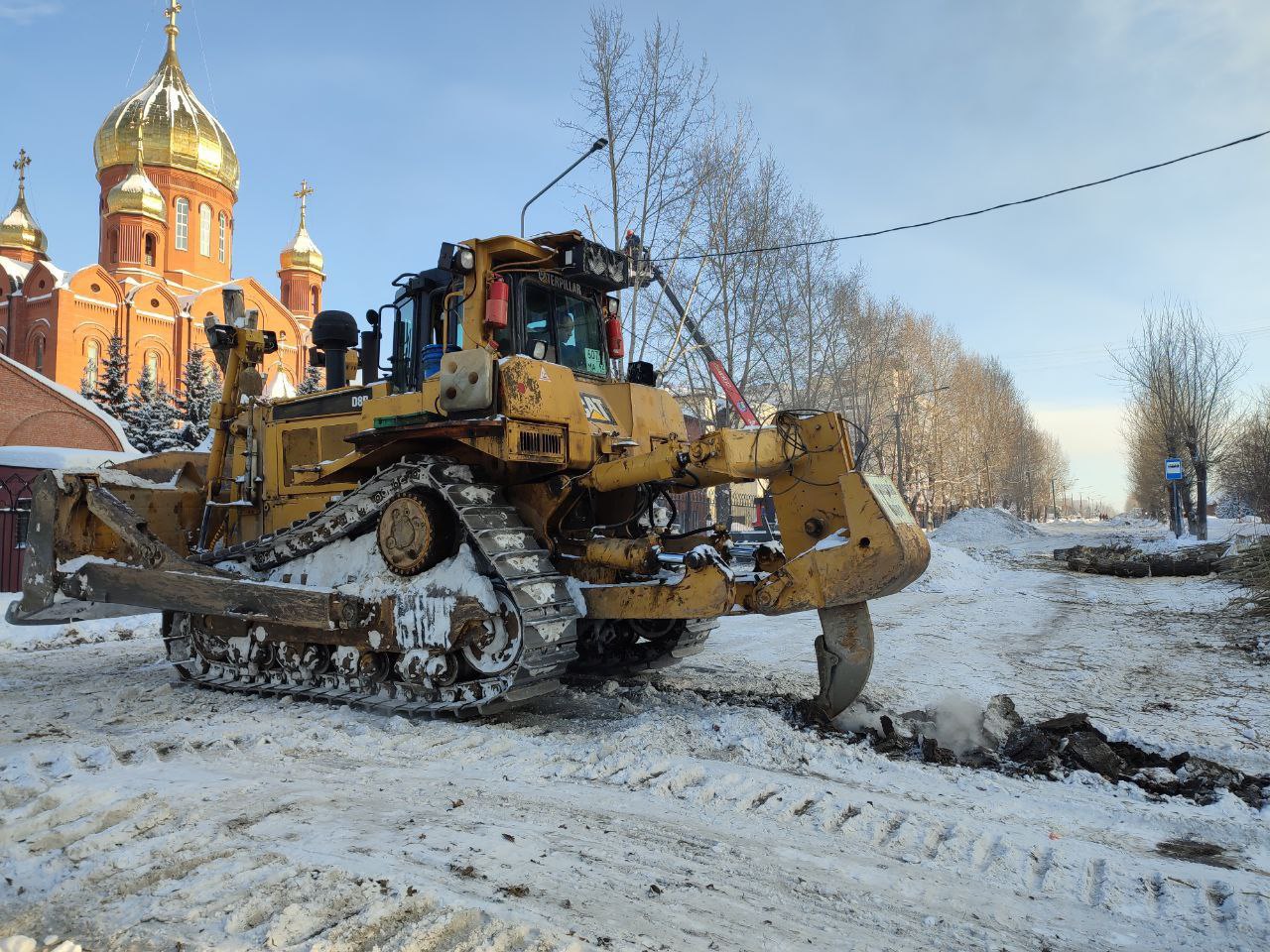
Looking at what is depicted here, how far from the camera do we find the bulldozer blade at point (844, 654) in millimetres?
4750

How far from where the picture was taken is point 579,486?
5.47 m

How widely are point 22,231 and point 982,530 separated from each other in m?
53.6

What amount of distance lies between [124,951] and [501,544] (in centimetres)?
289

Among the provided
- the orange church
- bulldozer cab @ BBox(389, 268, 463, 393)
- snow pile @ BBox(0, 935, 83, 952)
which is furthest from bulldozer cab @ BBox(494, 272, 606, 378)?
the orange church

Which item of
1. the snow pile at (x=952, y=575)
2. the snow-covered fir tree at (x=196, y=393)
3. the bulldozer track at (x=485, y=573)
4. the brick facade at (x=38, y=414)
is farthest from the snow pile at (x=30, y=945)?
the snow-covered fir tree at (x=196, y=393)

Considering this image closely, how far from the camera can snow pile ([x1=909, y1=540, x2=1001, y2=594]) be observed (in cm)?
1484

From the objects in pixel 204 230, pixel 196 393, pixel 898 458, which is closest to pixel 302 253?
pixel 204 230

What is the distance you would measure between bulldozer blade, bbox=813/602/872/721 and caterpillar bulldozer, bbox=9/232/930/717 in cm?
1

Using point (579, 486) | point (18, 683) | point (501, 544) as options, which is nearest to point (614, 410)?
point (579, 486)

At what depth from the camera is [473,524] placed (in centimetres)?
496

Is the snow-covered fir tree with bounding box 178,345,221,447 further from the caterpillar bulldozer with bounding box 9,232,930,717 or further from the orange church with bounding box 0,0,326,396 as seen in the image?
the caterpillar bulldozer with bounding box 9,232,930,717

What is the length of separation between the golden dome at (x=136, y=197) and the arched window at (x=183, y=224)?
5.75 ft

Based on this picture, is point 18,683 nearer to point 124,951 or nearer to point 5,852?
point 5,852

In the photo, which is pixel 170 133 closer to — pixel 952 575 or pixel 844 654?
pixel 952 575
